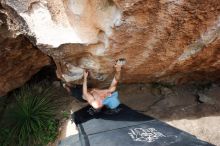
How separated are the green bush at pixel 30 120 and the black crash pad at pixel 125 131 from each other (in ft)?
3.36

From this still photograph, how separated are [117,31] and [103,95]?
1124 millimetres

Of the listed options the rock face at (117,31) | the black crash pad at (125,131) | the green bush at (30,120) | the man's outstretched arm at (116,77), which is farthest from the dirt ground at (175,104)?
the rock face at (117,31)

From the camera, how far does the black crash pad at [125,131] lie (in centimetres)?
515

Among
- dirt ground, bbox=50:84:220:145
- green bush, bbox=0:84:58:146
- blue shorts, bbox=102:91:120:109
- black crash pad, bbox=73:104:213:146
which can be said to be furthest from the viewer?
green bush, bbox=0:84:58:146

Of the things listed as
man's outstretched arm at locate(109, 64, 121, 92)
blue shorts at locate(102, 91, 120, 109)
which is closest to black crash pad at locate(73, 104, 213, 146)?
blue shorts at locate(102, 91, 120, 109)

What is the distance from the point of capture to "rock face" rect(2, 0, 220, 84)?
4.78 m

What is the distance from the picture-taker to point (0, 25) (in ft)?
17.2

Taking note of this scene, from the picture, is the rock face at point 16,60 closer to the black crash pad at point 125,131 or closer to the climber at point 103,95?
the climber at point 103,95

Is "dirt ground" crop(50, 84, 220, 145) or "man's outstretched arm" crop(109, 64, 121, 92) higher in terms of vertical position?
"man's outstretched arm" crop(109, 64, 121, 92)

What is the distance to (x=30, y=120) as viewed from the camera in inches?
265

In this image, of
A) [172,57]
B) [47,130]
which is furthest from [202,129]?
[47,130]

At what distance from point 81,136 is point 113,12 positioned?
68.7 inches

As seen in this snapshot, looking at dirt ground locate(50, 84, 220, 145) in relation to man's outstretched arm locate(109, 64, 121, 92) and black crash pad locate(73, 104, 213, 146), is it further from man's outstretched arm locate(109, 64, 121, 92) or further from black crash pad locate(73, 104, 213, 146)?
man's outstretched arm locate(109, 64, 121, 92)

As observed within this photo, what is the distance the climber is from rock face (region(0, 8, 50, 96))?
1041 mm
